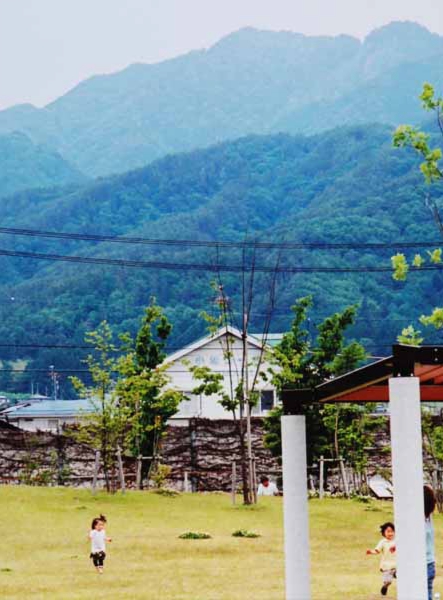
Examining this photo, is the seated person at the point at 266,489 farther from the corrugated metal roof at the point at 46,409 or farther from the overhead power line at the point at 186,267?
the corrugated metal roof at the point at 46,409

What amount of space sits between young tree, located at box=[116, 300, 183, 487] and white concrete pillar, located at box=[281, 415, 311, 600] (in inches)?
879

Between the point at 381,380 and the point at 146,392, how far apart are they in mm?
25764

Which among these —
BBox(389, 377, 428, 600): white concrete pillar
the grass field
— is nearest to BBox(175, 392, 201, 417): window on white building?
the grass field

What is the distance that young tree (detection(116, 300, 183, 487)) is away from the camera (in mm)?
33250

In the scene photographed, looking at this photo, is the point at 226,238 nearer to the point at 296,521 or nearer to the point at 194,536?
the point at 194,536

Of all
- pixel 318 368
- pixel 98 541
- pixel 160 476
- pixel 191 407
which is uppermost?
pixel 318 368

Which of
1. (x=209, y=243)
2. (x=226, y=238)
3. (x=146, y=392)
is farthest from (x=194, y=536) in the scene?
(x=226, y=238)

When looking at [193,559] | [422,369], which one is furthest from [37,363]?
[422,369]

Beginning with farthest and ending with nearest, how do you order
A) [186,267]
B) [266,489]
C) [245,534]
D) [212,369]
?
[186,267]
[212,369]
[266,489]
[245,534]

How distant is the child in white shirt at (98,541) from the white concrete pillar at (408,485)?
31.8 feet

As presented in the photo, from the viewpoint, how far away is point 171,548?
68.6 feet

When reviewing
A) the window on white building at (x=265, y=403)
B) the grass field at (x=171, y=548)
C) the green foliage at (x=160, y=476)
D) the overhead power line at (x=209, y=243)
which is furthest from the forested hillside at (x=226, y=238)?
the grass field at (x=171, y=548)

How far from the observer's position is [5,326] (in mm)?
91812

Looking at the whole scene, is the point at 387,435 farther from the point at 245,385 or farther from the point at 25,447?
the point at 25,447
